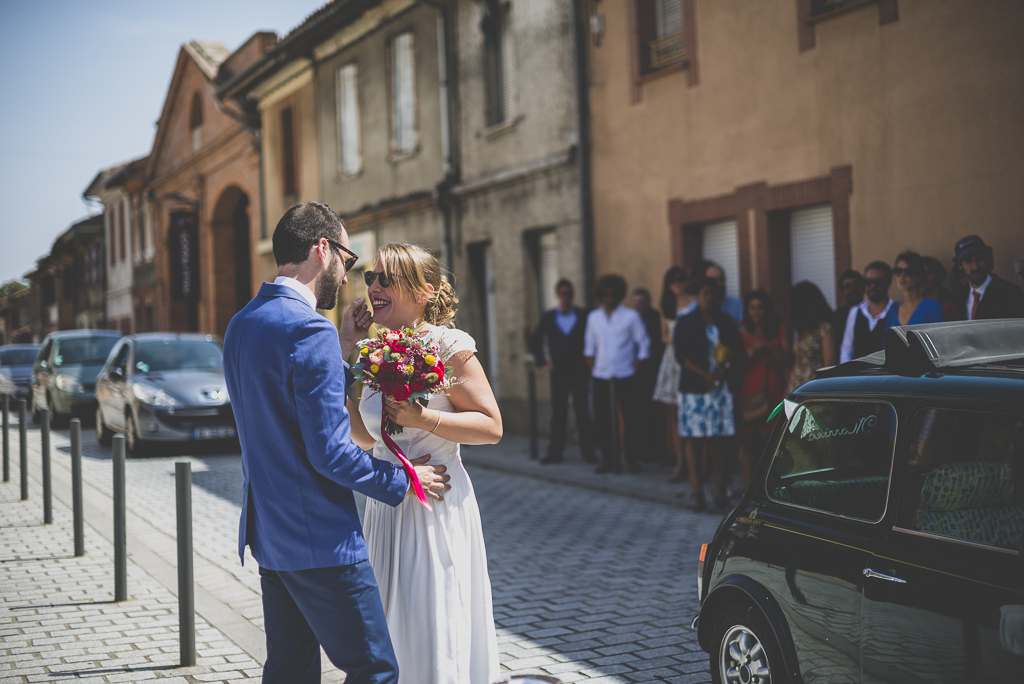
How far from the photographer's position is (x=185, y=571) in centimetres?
490

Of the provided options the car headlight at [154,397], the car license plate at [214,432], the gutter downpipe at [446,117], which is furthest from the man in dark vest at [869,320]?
the gutter downpipe at [446,117]

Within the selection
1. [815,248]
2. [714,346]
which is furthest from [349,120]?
[714,346]

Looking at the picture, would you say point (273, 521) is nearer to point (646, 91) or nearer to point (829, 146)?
point (829, 146)

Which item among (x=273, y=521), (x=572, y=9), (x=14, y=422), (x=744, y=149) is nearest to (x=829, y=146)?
(x=744, y=149)

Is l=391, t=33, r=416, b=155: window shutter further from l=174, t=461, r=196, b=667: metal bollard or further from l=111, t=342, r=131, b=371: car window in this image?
l=174, t=461, r=196, b=667: metal bollard

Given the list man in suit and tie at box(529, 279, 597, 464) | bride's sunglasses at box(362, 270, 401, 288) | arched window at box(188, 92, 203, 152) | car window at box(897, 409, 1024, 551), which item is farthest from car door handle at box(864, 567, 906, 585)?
arched window at box(188, 92, 203, 152)

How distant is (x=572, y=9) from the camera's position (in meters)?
13.7

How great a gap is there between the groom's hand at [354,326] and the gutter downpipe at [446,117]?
13.7m

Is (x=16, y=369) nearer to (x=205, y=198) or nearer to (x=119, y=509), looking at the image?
(x=205, y=198)

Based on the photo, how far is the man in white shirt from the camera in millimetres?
11109

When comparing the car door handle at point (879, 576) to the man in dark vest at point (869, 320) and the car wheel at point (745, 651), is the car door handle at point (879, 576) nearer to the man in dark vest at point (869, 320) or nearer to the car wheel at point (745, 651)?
the car wheel at point (745, 651)

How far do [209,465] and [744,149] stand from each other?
7752mm

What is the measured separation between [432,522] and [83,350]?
58.8 ft

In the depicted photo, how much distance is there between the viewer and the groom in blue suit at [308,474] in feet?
9.39
